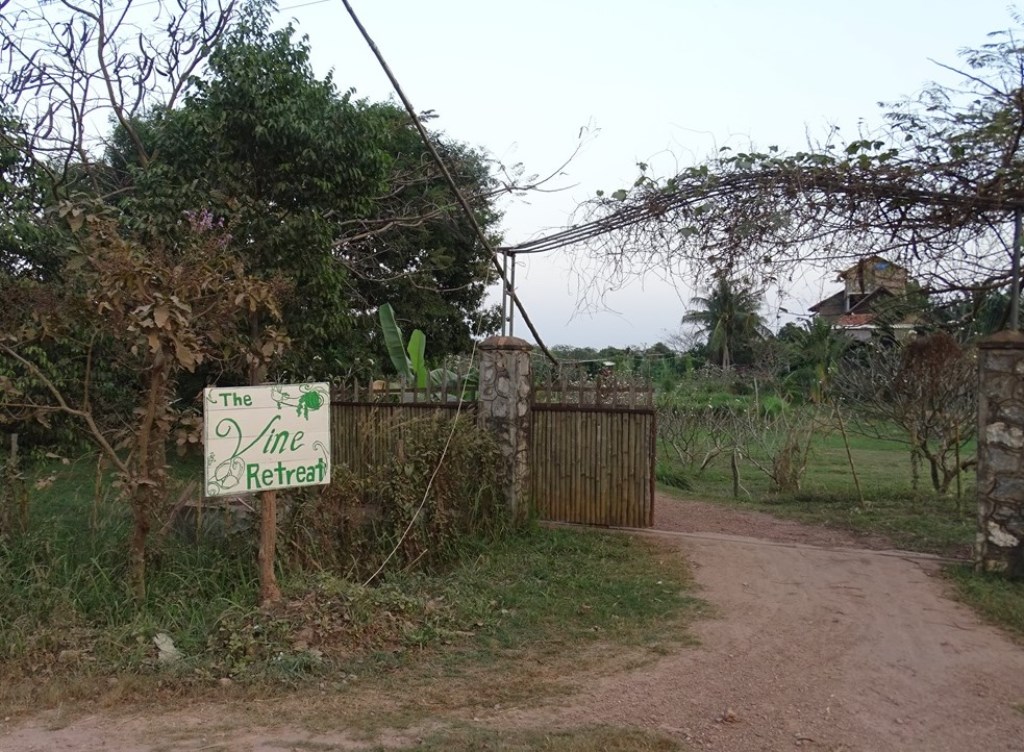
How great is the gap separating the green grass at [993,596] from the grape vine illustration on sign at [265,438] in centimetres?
470

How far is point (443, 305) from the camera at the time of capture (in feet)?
56.9

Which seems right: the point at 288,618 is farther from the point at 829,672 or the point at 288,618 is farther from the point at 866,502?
the point at 866,502

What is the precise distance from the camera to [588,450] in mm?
8586

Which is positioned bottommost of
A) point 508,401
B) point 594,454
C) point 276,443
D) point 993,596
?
point 993,596

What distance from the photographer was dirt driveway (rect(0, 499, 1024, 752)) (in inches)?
162

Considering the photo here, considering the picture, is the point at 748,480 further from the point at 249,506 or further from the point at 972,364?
the point at 249,506

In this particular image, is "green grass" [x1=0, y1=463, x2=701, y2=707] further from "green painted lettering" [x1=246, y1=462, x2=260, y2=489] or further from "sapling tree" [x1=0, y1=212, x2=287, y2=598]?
"green painted lettering" [x1=246, y1=462, x2=260, y2=489]

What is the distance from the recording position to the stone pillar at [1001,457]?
6.77 m

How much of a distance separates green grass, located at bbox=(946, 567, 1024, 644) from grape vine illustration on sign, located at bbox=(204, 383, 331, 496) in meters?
4.70

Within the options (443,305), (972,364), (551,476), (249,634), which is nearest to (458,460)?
(551,476)

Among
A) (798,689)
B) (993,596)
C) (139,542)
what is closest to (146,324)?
(139,542)

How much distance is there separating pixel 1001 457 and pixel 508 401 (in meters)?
4.24

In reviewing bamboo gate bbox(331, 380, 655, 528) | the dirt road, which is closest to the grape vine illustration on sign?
the dirt road

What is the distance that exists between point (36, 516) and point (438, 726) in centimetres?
512
